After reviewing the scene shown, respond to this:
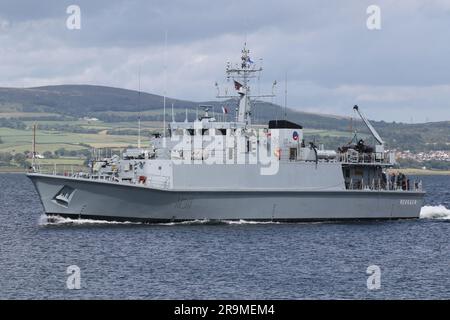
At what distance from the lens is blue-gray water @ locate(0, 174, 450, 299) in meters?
32.0

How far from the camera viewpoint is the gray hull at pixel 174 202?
45.2 m

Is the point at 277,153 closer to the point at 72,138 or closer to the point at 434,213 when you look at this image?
the point at 434,213

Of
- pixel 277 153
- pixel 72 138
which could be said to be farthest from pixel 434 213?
pixel 72 138

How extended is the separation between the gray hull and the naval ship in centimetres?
4

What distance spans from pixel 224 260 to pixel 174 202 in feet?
29.1

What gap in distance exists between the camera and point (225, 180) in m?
46.7

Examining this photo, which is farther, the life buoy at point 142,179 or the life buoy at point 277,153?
the life buoy at point 277,153

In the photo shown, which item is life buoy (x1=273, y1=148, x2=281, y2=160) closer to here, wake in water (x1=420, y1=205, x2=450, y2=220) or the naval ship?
the naval ship

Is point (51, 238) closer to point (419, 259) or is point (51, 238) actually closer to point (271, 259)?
point (271, 259)

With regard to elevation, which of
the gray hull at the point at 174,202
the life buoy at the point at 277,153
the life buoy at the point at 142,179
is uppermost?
the life buoy at the point at 277,153

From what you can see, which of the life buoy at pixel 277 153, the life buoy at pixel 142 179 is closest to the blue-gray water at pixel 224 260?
the life buoy at pixel 142 179

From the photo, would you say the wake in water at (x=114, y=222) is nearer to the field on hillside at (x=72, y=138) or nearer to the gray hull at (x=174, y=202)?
the gray hull at (x=174, y=202)

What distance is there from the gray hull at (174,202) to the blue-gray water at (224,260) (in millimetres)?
635
